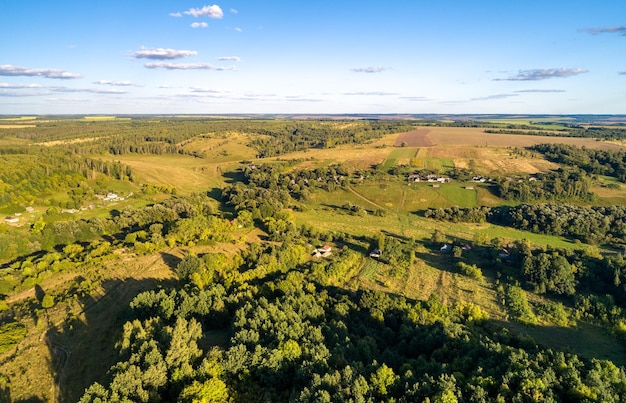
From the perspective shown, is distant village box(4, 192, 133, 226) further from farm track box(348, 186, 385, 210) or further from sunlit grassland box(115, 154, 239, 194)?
farm track box(348, 186, 385, 210)

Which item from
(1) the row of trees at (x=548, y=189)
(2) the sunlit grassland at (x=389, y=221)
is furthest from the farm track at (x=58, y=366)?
(1) the row of trees at (x=548, y=189)

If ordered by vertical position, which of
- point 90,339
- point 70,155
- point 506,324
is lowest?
point 506,324

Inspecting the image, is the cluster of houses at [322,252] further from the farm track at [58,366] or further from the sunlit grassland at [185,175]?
the sunlit grassland at [185,175]

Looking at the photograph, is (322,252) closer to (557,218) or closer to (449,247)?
(449,247)

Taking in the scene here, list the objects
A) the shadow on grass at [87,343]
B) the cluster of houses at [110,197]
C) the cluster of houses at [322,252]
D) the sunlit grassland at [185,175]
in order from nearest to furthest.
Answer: the shadow on grass at [87,343] → the cluster of houses at [322,252] → the cluster of houses at [110,197] → the sunlit grassland at [185,175]

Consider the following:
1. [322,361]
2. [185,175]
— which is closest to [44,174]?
[185,175]

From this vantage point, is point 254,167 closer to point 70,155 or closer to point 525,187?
point 70,155

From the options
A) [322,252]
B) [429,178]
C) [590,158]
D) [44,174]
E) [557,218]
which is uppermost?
[590,158]

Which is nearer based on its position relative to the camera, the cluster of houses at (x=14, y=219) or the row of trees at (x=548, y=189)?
the cluster of houses at (x=14, y=219)

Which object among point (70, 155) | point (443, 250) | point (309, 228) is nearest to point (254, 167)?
point (70, 155)

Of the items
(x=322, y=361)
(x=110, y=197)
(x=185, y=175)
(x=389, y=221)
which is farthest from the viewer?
(x=185, y=175)

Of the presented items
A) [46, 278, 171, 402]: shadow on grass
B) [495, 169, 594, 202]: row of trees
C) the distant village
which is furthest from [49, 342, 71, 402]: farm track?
[495, 169, 594, 202]: row of trees
